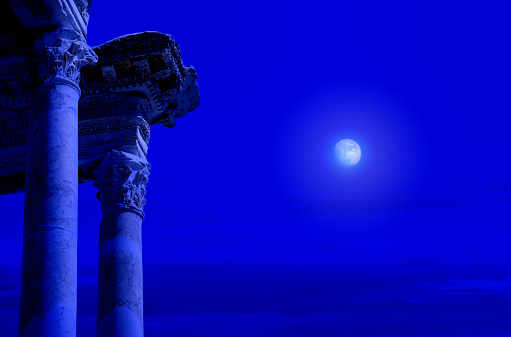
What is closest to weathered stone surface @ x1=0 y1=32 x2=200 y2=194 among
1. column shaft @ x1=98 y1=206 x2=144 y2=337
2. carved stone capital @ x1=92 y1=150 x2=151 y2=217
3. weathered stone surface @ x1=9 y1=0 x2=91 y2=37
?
carved stone capital @ x1=92 y1=150 x2=151 y2=217

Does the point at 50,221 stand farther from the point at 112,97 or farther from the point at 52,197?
the point at 112,97

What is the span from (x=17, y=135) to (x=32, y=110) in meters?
8.02

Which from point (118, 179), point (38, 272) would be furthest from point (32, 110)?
point (118, 179)

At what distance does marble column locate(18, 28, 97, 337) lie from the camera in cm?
1273

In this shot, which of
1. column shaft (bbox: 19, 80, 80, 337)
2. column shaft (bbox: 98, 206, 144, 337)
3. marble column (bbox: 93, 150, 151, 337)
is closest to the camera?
column shaft (bbox: 19, 80, 80, 337)

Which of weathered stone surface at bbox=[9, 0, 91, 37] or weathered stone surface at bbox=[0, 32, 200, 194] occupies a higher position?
weathered stone surface at bbox=[0, 32, 200, 194]

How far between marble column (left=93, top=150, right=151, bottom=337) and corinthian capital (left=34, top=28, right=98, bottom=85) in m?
6.02

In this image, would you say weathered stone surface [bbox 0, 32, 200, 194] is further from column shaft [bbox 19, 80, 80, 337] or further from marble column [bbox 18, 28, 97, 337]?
column shaft [bbox 19, 80, 80, 337]

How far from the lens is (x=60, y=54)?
15023 mm

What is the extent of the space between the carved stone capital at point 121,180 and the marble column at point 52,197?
583 centimetres

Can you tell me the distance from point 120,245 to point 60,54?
7484mm

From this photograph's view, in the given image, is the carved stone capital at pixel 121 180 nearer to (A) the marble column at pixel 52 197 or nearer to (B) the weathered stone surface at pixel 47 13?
(A) the marble column at pixel 52 197

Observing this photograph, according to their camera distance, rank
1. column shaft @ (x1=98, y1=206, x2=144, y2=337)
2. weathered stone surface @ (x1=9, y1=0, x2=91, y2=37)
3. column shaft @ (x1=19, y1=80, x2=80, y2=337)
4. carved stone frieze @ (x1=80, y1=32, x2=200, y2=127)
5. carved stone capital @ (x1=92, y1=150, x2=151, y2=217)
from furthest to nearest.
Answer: carved stone frieze @ (x1=80, y1=32, x2=200, y2=127)
carved stone capital @ (x1=92, y1=150, x2=151, y2=217)
column shaft @ (x1=98, y1=206, x2=144, y2=337)
weathered stone surface @ (x1=9, y1=0, x2=91, y2=37)
column shaft @ (x1=19, y1=80, x2=80, y2=337)

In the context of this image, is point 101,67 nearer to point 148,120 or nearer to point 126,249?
point 148,120
